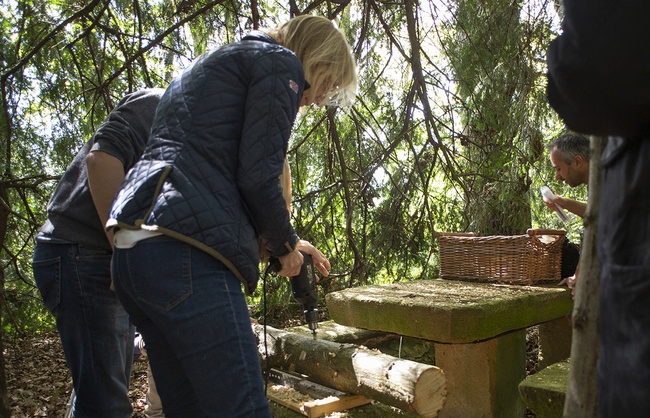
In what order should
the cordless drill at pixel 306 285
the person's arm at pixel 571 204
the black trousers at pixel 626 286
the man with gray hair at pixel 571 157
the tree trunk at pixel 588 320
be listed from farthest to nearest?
1. the man with gray hair at pixel 571 157
2. the person's arm at pixel 571 204
3. the cordless drill at pixel 306 285
4. the tree trunk at pixel 588 320
5. the black trousers at pixel 626 286

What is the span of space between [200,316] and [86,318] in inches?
26.6

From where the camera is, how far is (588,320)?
1.05 m

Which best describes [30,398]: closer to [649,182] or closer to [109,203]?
[109,203]

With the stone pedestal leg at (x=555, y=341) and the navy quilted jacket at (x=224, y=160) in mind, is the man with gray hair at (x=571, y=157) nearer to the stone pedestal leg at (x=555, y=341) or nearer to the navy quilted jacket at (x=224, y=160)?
the stone pedestal leg at (x=555, y=341)

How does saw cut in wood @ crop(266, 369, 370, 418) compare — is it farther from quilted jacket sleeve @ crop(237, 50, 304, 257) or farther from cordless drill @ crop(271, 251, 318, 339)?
quilted jacket sleeve @ crop(237, 50, 304, 257)

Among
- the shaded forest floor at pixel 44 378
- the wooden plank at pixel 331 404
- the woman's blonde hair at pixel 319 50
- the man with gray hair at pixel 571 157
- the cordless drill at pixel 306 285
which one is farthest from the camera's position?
the shaded forest floor at pixel 44 378

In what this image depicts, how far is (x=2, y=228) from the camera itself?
4258 mm

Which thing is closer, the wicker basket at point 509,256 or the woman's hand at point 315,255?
the woman's hand at point 315,255

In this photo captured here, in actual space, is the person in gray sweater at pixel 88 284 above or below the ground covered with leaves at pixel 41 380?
above

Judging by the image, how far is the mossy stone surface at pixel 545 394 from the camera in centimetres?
230

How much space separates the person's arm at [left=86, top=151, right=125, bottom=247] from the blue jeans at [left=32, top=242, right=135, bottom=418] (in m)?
0.18

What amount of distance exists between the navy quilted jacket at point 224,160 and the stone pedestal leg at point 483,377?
7.18 feet

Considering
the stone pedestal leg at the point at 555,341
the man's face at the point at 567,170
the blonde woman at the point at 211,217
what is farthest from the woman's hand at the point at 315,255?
the stone pedestal leg at the point at 555,341

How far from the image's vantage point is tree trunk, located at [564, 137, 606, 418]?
1.04 meters
